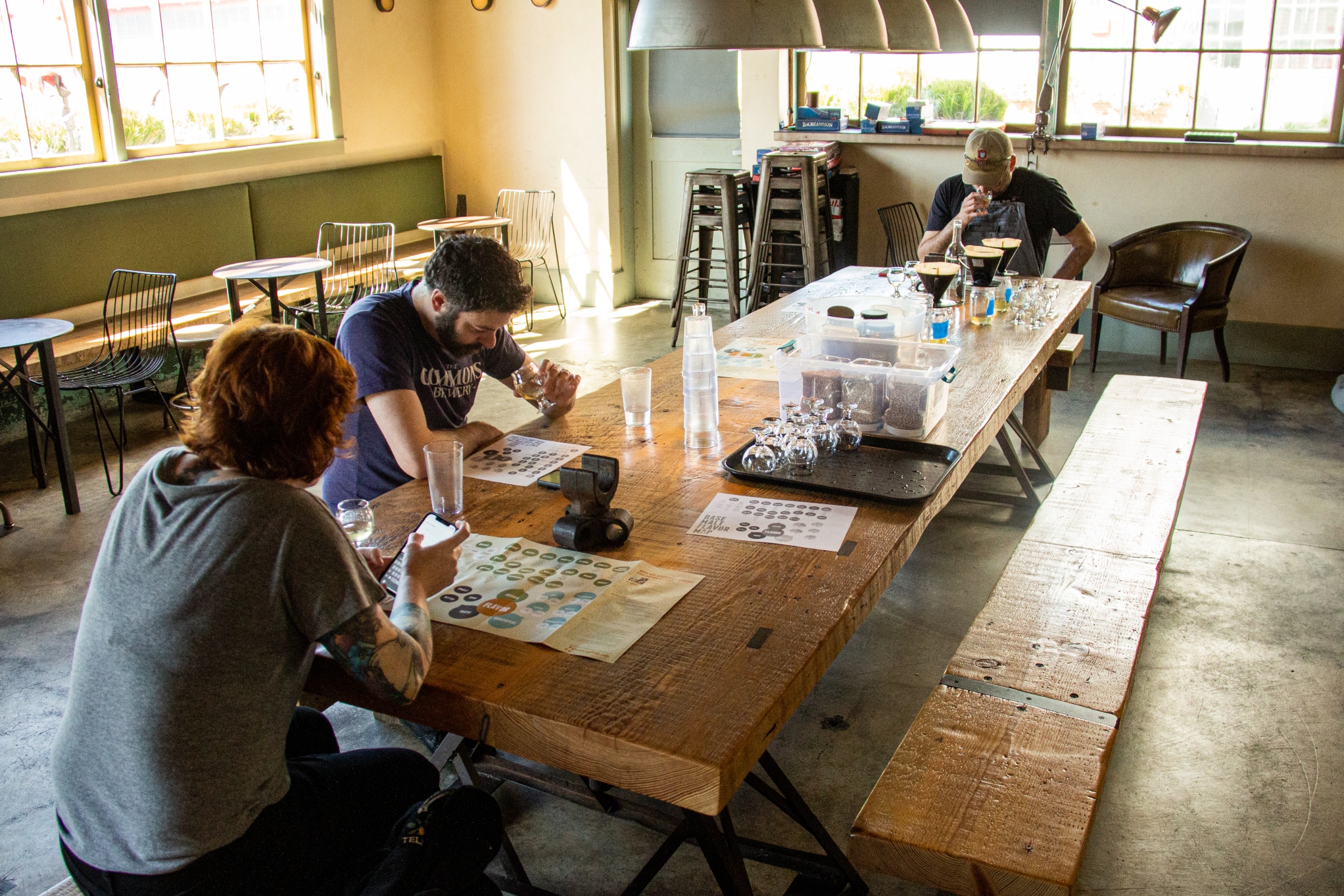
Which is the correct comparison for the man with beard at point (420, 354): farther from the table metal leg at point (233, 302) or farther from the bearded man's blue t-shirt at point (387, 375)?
the table metal leg at point (233, 302)

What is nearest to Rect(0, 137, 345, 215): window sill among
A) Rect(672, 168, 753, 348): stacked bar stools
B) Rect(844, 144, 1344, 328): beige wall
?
Rect(672, 168, 753, 348): stacked bar stools

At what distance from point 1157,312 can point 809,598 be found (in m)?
4.75

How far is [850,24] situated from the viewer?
2461mm

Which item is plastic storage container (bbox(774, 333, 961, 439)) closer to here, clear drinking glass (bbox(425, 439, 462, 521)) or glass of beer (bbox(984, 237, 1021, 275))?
clear drinking glass (bbox(425, 439, 462, 521))

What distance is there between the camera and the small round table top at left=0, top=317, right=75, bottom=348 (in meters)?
4.06

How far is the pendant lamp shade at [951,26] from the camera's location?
3104mm

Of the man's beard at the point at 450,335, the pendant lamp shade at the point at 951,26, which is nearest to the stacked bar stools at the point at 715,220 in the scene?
the pendant lamp shade at the point at 951,26

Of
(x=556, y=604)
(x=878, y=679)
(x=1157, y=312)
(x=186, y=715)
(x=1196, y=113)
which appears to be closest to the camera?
(x=186, y=715)

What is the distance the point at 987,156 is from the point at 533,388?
111 inches

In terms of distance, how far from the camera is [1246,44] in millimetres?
6125

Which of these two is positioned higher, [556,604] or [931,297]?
[931,297]

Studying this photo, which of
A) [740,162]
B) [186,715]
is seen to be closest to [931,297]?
[186,715]

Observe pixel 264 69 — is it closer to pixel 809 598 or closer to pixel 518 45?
pixel 518 45

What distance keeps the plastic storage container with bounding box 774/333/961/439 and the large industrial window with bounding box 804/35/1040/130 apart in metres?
4.43
